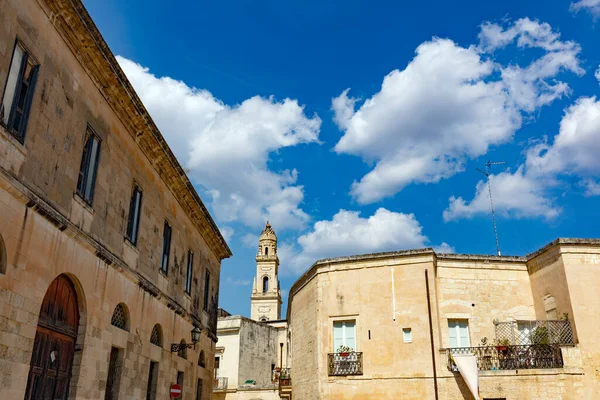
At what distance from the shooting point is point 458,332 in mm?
20875

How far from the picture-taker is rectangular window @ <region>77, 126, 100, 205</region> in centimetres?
1016

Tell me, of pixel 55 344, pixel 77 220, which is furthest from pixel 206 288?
pixel 55 344

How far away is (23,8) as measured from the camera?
8031mm

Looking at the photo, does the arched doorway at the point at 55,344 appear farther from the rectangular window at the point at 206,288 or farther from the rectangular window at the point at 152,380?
the rectangular window at the point at 206,288

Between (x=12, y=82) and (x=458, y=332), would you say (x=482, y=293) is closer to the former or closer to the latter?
(x=458, y=332)

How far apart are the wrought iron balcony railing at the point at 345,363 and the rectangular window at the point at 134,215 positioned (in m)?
11.1

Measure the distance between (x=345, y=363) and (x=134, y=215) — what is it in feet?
37.7

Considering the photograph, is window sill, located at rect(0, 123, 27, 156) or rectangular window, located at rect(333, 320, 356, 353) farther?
rectangular window, located at rect(333, 320, 356, 353)

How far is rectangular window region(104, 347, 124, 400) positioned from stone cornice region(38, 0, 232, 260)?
5038mm

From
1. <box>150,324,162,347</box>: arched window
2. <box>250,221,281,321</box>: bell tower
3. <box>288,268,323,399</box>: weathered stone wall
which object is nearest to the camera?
<box>150,324,162,347</box>: arched window

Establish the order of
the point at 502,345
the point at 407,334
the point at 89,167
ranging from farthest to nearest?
1. the point at 407,334
2. the point at 502,345
3. the point at 89,167

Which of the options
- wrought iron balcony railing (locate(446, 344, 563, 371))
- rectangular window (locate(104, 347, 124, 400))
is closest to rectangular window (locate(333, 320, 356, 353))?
wrought iron balcony railing (locate(446, 344, 563, 371))

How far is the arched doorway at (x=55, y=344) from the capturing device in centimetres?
849

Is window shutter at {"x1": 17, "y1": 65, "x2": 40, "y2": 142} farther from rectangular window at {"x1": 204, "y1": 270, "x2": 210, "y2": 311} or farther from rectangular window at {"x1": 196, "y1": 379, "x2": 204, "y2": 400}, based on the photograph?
rectangular window at {"x1": 196, "y1": 379, "x2": 204, "y2": 400}
